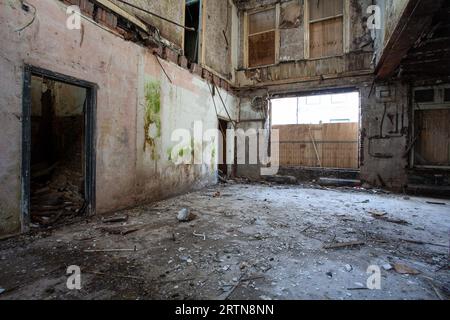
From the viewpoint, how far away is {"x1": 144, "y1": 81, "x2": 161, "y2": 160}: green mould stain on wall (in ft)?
15.6

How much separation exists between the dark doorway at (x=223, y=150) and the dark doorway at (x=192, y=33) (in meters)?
2.29

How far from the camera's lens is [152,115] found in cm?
490

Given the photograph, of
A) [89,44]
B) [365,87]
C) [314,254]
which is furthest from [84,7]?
[365,87]

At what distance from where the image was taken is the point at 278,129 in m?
10.2

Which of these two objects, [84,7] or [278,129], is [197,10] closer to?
[84,7]

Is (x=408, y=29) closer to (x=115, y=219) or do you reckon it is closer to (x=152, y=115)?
(x=152, y=115)

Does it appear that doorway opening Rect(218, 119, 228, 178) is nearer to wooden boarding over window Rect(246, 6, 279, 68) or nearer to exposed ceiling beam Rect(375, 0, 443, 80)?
wooden boarding over window Rect(246, 6, 279, 68)

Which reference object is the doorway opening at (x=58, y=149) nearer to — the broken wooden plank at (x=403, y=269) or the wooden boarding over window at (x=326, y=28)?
the broken wooden plank at (x=403, y=269)

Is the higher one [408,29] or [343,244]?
[408,29]

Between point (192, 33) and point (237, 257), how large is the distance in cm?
651

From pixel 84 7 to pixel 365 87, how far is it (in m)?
6.78

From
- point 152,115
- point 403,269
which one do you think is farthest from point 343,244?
point 152,115

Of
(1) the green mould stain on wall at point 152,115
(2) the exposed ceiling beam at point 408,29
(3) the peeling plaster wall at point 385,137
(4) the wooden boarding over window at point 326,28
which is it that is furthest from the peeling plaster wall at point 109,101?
(3) the peeling plaster wall at point 385,137

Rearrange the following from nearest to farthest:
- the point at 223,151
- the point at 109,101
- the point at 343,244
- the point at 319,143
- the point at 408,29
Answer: the point at 343,244 < the point at 408,29 < the point at 109,101 < the point at 223,151 < the point at 319,143
